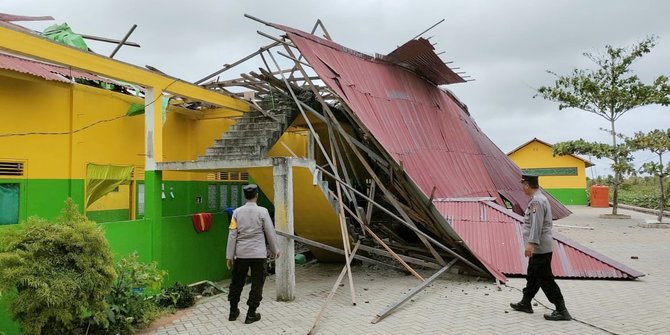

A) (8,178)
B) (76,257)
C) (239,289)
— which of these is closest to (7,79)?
(8,178)

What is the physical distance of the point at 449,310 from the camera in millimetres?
6043

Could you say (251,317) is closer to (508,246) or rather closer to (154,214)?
(154,214)

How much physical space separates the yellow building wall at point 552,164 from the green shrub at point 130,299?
100ft

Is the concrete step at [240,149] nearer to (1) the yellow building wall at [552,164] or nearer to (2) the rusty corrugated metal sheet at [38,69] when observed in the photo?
(2) the rusty corrugated metal sheet at [38,69]

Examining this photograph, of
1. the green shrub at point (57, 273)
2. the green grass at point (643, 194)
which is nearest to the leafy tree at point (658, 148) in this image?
the green grass at point (643, 194)

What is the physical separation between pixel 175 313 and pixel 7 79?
461 cm

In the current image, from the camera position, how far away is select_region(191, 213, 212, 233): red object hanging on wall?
8.77 meters

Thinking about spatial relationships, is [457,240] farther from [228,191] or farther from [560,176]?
[560,176]

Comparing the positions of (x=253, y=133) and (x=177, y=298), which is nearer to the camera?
(x=177, y=298)

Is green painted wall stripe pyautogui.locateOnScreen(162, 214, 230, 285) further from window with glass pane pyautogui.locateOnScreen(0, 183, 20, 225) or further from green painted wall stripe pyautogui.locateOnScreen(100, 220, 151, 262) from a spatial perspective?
window with glass pane pyautogui.locateOnScreen(0, 183, 20, 225)

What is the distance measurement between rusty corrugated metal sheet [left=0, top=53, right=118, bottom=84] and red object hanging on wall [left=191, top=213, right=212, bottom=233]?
10.5 ft

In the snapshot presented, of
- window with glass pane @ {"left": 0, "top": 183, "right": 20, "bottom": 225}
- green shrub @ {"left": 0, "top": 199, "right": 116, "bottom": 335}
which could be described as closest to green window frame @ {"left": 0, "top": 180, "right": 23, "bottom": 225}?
window with glass pane @ {"left": 0, "top": 183, "right": 20, "bottom": 225}

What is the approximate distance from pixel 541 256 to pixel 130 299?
4987 millimetres

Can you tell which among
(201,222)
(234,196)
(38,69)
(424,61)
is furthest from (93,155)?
(424,61)
